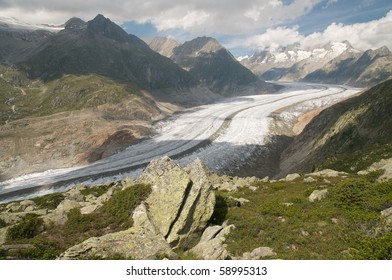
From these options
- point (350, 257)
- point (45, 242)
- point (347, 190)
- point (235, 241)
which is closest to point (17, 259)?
point (45, 242)

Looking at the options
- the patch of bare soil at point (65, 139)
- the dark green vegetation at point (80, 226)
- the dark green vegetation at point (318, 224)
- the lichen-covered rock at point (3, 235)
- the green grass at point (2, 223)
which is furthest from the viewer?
the patch of bare soil at point (65, 139)

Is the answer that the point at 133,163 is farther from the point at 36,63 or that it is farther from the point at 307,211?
the point at 36,63

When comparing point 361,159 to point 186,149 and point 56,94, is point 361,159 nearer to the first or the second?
point 186,149

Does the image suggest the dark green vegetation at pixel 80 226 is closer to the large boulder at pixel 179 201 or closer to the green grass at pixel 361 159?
the large boulder at pixel 179 201

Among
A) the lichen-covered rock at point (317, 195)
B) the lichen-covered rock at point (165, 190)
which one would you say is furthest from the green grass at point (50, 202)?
the lichen-covered rock at point (317, 195)

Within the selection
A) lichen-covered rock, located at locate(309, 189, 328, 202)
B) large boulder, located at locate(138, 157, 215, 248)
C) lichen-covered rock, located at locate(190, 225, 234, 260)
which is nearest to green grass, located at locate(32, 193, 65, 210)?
large boulder, located at locate(138, 157, 215, 248)
